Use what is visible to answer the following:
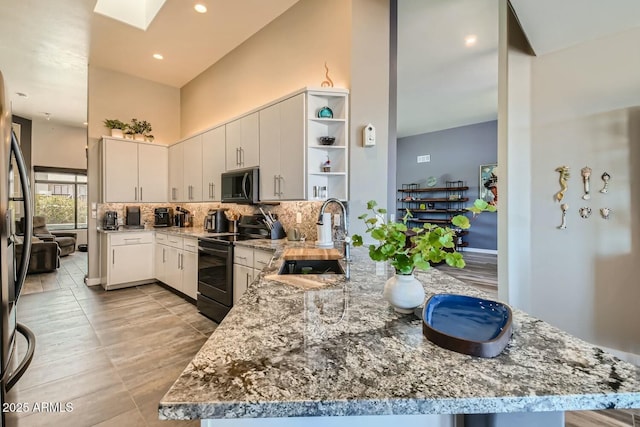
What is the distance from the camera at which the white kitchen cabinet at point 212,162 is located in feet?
13.2

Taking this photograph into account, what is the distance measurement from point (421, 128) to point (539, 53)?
19.0ft

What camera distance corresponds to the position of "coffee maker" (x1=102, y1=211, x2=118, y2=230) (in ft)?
15.4

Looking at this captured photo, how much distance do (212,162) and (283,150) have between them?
1615 millimetres

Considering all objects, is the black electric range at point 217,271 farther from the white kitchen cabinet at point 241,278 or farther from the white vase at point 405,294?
the white vase at point 405,294

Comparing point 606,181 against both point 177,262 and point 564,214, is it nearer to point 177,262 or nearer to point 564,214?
point 564,214

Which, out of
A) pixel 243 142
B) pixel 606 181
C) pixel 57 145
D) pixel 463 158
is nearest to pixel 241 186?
pixel 243 142

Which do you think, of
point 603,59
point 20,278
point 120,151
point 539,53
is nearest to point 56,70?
point 120,151

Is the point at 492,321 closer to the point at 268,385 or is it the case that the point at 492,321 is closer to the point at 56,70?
the point at 268,385

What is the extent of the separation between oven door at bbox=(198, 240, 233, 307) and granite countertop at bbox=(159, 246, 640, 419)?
90.2 inches

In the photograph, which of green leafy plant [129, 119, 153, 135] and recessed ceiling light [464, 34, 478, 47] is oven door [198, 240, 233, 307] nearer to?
green leafy plant [129, 119, 153, 135]

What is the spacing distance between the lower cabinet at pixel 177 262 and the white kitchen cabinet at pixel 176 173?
757 millimetres

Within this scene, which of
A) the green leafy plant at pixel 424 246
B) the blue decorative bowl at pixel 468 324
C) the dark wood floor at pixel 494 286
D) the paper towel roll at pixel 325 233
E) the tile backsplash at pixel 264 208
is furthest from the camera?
the tile backsplash at pixel 264 208

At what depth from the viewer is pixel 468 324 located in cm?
89

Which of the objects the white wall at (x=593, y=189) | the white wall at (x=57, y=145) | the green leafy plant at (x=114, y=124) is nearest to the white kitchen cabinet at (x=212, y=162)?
the green leafy plant at (x=114, y=124)
